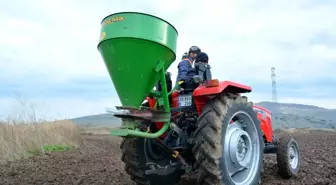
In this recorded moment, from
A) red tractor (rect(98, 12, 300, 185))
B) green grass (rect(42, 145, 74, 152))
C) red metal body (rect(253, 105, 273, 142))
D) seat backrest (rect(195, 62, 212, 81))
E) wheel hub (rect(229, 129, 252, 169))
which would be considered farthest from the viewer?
green grass (rect(42, 145, 74, 152))

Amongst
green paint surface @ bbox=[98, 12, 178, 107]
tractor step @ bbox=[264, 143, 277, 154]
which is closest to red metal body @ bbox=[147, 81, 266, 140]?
green paint surface @ bbox=[98, 12, 178, 107]

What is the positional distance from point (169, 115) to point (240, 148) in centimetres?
115

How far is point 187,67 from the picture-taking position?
16.1 feet

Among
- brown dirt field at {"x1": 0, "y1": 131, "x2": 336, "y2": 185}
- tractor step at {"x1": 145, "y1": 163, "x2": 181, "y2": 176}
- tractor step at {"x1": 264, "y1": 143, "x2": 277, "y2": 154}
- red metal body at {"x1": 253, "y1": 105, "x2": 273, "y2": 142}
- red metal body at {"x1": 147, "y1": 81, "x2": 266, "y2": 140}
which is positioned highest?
red metal body at {"x1": 147, "y1": 81, "x2": 266, "y2": 140}

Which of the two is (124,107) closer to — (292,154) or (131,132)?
(131,132)

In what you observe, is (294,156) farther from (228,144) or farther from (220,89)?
(220,89)

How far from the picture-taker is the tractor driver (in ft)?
15.8

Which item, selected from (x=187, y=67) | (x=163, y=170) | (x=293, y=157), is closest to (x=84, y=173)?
(x=163, y=170)

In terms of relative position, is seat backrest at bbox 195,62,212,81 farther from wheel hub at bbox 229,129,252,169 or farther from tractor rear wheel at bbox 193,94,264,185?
wheel hub at bbox 229,129,252,169

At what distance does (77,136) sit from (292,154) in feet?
29.3

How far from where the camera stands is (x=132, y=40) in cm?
402

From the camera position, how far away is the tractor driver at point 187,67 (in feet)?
15.8

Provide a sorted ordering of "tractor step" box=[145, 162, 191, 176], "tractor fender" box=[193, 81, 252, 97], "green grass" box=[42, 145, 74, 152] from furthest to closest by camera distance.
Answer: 1. "green grass" box=[42, 145, 74, 152]
2. "tractor step" box=[145, 162, 191, 176]
3. "tractor fender" box=[193, 81, 252, 97]

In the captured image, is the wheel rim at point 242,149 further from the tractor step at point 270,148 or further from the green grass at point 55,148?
the green grass at point 55,148
